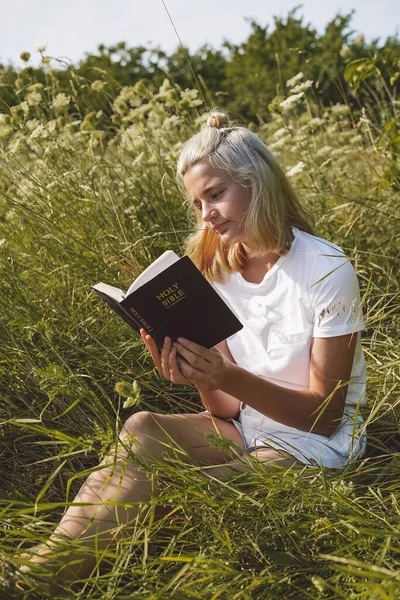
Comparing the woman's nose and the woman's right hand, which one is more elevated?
the woman's nose

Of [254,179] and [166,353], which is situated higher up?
[254,179]

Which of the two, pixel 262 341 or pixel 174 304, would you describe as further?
pixel 262 341

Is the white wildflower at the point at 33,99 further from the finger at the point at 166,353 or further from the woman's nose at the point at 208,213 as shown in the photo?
the finger at the point at 166,353

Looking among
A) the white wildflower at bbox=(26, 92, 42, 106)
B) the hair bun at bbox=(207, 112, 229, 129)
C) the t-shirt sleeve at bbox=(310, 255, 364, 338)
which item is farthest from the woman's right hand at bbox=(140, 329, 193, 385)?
the white wildflower at bbox=(26, 92, 42, 106)

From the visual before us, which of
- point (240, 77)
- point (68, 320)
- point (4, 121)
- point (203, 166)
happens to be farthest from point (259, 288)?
point (240, 77)

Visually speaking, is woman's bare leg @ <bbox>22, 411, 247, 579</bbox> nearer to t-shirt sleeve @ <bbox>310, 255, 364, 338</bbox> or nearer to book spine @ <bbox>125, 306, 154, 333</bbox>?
book spine @ <bbox>125, 306, 154, 333</bbox>

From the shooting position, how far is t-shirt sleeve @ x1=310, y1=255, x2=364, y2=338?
2090 millimetres

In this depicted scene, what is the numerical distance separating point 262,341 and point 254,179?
51cm

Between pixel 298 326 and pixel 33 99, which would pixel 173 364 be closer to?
pixel 298 326

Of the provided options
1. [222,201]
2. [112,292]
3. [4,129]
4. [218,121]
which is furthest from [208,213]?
[4,129]

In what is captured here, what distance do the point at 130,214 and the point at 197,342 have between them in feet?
4.76

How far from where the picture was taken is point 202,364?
6.34 ft

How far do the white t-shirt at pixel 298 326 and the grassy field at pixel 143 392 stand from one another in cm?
9

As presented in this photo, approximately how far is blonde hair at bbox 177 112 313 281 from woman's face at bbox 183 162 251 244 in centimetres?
2
